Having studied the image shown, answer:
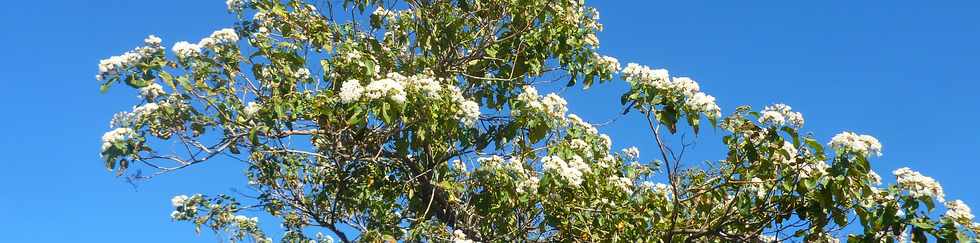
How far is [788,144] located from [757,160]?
26cm

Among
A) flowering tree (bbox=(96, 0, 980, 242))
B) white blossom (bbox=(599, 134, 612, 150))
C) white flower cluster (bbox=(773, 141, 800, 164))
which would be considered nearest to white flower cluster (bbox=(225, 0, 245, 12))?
flowering tree (bbox=(96, 0, 980, 242))

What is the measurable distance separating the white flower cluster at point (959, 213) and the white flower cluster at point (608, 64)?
2.64 m

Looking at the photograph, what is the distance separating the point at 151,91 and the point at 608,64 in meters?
3.26

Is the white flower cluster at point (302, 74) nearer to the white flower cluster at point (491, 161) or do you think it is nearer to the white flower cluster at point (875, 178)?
the white flower cluster at point (491, 161)

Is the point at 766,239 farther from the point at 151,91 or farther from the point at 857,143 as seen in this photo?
the point at 151,91

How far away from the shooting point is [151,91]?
5.51 meters

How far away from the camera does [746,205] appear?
18.6ft

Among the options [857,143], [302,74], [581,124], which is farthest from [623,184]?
[302,74]

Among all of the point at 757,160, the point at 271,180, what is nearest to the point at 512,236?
the point at 757,160

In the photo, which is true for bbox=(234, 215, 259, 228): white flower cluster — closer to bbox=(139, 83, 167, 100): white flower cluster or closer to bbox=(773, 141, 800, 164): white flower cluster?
bbox=(139, 83, 167, 100): white flower cluster

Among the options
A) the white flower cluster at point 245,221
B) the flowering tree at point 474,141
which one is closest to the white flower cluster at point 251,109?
the flowering tree at point 474,141

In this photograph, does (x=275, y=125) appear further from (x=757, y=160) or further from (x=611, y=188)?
(x=757, y=160)

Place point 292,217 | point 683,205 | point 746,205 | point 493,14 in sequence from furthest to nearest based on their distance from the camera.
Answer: point 292,217 < point 493,14 < point 683,205 < point 746,205

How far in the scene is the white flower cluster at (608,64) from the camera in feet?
22.7
